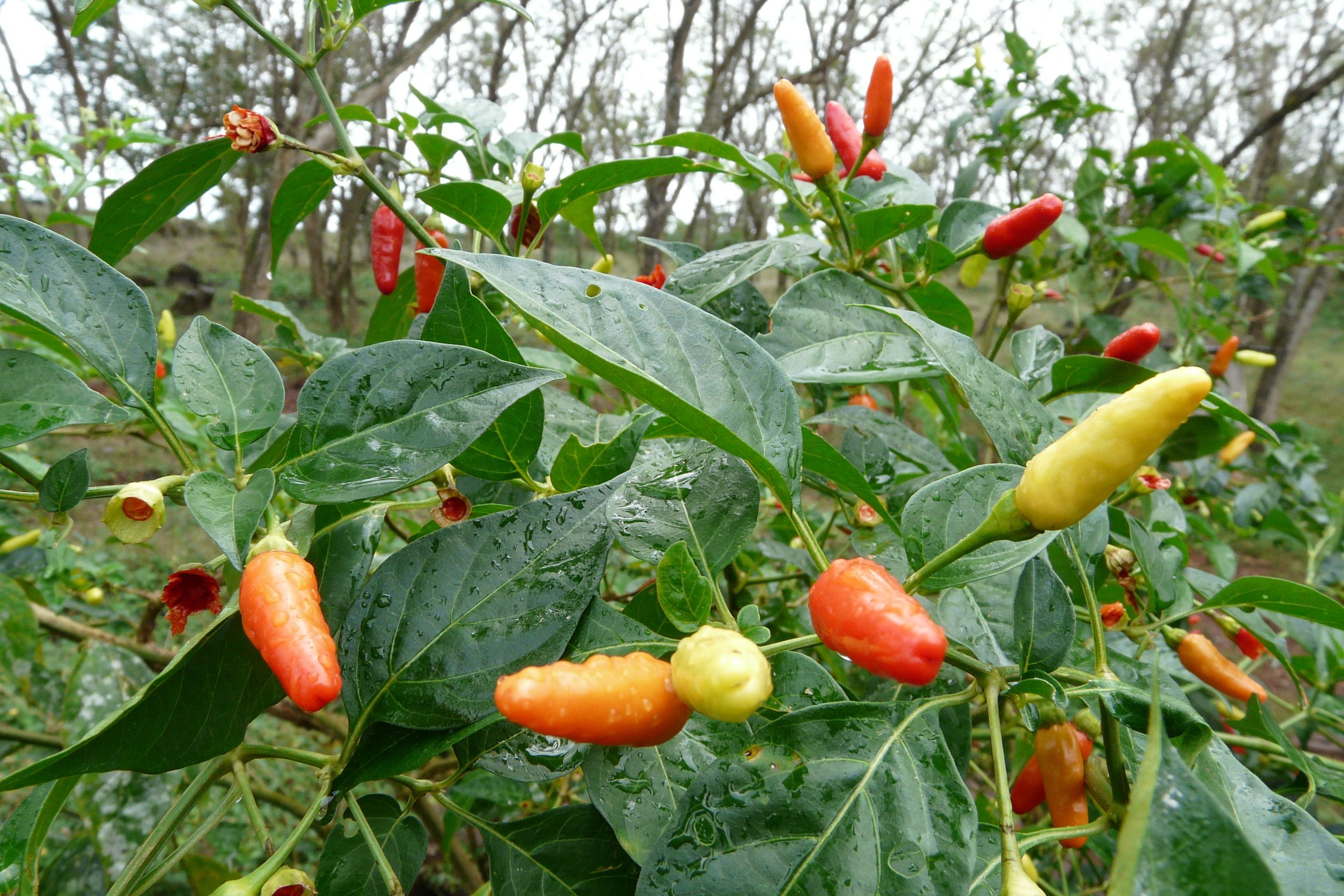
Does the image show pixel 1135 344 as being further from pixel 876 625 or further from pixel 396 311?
pixel 396 311

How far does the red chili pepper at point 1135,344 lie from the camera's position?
71 centimetres

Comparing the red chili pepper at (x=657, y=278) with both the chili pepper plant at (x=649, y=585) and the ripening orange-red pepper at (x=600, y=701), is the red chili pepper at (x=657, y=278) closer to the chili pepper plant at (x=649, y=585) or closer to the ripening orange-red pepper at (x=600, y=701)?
the chili pepper plant at (x=649, y=585)

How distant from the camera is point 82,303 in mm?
476

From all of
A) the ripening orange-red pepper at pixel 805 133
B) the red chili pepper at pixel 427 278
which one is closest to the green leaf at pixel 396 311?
the red chili pepper at pixel 427 278

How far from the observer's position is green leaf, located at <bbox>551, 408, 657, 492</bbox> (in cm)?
53

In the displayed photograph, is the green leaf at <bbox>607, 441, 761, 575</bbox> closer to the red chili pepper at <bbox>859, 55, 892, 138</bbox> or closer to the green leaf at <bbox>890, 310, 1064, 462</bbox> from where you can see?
the green leaf at <bbox>890, 310, 1064, 462</bbox>

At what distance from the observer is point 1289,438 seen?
7.06 ft

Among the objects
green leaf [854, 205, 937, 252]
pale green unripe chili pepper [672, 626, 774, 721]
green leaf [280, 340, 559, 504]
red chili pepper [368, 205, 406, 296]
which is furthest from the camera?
→ red chili pepper [368, 205, 406, 296]

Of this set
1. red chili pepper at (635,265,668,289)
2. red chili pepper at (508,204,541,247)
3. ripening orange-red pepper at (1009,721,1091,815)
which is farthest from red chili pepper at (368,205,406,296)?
ripening orange-red pepper at (1009,721,1091,815)

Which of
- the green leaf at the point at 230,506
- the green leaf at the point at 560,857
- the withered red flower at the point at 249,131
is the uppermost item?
the withered red flower at the point at 249,131

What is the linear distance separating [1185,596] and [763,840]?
0.58 metres

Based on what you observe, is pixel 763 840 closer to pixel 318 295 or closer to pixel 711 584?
pixel 711 584

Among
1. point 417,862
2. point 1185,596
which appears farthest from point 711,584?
point 1185,596

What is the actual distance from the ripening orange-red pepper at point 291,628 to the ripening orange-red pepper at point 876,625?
243 mm
